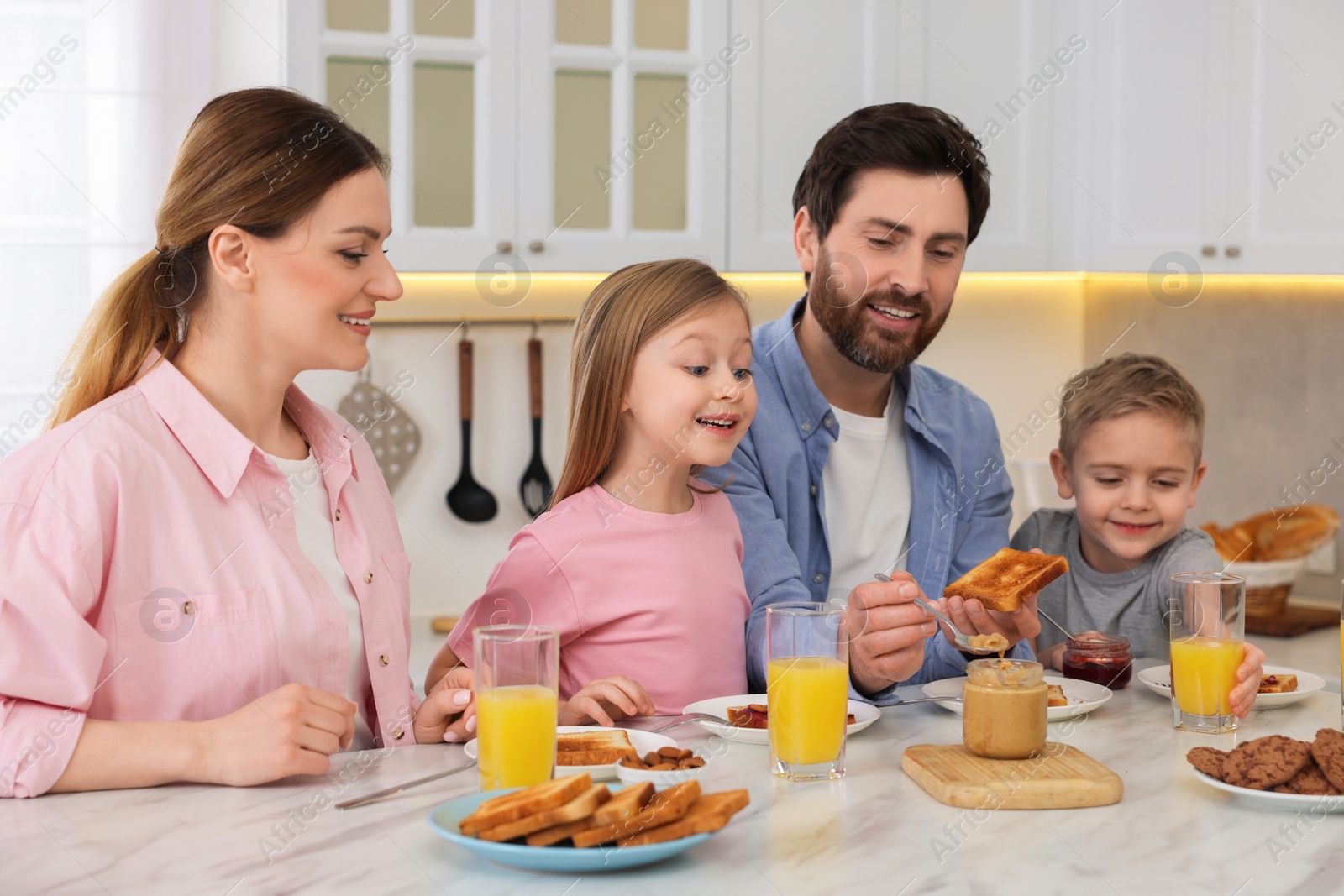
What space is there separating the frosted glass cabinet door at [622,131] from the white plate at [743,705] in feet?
5.10

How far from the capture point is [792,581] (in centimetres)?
174

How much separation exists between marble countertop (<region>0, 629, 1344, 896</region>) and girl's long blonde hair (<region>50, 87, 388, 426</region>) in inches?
19.5

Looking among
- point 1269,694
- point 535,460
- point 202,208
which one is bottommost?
point 1269,694

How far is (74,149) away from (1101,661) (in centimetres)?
232

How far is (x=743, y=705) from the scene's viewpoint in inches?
53.9

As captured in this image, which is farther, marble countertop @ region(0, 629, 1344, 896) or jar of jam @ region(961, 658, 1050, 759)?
jar of jam @ region(961, 658, 1050, 759)

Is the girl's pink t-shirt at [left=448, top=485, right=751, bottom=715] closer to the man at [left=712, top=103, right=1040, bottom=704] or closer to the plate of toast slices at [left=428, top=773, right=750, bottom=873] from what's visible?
the man at [left=712, top=103, right=1040, bottom=704]

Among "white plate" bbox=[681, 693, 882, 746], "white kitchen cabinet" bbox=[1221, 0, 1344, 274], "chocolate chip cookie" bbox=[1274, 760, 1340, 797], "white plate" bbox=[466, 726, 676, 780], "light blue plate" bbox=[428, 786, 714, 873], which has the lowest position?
"white plate" bbox=[681, 693, 882, 746]

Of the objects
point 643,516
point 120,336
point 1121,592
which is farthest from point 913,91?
point 120,336

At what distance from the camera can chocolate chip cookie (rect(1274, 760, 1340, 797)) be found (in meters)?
1.08

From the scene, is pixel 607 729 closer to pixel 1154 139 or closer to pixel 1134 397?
pixel 1134 397

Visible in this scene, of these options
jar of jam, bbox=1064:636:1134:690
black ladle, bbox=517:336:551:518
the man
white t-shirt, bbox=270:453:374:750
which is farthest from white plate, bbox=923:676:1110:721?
black ladle, bbox=517:336:551:518

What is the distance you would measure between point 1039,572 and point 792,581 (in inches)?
14.3

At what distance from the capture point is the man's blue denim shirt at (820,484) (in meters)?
1.78
